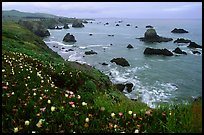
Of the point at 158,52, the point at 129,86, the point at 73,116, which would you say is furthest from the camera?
the point at 158,52

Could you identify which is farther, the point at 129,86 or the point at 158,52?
the point at 158,52

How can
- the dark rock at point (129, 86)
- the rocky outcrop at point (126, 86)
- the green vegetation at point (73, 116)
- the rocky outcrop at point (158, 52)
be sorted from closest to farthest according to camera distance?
the green vegetation at point (73, 116) → the rocky outcrop at point (126, 86) → the dark rock at point (129, 86) → the rocky outcrop at point (158, 52)

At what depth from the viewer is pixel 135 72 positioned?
43.6m

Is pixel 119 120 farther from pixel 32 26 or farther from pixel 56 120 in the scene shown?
pixel 32 26

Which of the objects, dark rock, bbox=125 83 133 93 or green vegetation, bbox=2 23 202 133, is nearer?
green vegetation, bbox=2 23 202 133

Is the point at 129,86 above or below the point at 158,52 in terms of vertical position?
below

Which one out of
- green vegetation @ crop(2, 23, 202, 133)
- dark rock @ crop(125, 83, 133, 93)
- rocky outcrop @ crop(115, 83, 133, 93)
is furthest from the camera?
dark rock @ crop(125, 83, 133, 93)

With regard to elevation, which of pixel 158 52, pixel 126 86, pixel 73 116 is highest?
pixel 158 52

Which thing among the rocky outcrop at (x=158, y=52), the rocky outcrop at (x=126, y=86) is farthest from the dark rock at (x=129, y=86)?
the rocky outcrop at (x=158, y=52)

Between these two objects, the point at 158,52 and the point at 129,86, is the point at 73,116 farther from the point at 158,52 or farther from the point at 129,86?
the point at 158,52

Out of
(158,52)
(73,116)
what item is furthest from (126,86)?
(158,52)

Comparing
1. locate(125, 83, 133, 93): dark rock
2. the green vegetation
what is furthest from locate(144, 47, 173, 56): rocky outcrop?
the green vegetation

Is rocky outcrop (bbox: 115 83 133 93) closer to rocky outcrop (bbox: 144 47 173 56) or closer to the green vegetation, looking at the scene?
the green vegetation

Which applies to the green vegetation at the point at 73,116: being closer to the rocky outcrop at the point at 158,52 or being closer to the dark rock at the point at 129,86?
the dark rock at the point at 129,86
